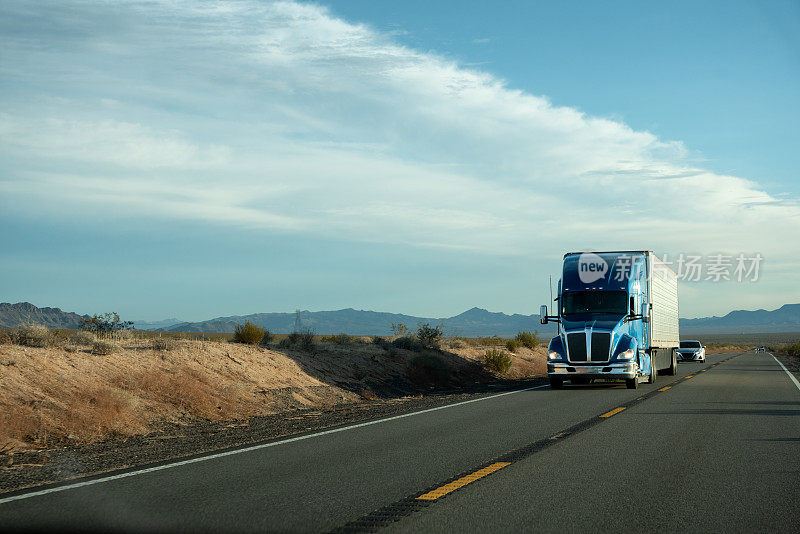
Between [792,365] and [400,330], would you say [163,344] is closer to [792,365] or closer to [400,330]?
[400,330]

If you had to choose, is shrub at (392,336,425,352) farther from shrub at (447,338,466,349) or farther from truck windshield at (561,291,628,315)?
truck windshield at (561,291,628,315)

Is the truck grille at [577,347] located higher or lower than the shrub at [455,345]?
higher

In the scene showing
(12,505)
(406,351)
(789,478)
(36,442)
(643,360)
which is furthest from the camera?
(406,351)

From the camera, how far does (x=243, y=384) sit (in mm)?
19562

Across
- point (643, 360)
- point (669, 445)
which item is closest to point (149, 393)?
point (669, 445)

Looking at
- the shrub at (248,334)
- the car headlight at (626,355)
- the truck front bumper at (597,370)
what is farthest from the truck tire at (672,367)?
the shrub at (248,334)

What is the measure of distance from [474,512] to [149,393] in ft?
36.2

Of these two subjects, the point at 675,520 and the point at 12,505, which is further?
the point at 12,505

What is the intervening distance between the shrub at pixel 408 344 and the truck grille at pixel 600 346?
12.7 meters

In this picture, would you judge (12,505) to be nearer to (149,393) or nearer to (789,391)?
(149,393)

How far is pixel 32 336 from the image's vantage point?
54.4 feet

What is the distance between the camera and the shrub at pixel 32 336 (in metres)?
16.5

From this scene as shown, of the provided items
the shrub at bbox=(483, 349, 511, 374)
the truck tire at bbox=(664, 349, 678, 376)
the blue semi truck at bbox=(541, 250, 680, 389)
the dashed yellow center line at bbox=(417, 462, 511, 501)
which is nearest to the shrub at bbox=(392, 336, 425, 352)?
the shrub at bbox=(483, 349, 511, 374)

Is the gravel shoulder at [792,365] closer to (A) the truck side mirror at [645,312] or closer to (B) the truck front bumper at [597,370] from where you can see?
(A) the truck side mirror at [645,312]
